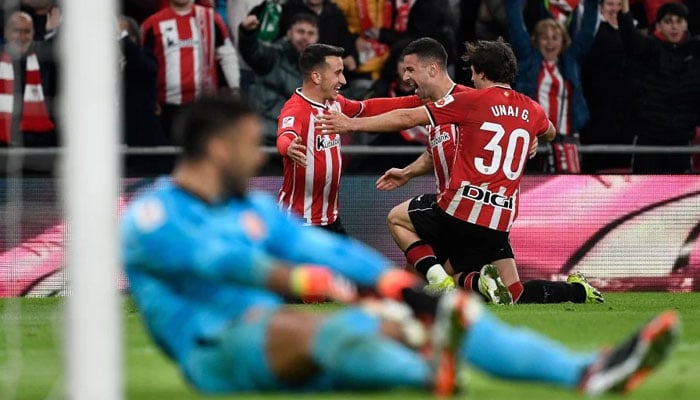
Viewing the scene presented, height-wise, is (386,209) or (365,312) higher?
(365,312)

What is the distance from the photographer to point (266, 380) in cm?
600

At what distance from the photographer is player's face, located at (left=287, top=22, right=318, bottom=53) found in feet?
47.9

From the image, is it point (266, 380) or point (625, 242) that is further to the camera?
point (625, 242)

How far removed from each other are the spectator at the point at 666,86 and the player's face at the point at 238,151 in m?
9.76

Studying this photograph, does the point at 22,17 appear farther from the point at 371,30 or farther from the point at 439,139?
the point at 439,139

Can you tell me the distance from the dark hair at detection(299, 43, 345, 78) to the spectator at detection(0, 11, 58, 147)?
2288mm

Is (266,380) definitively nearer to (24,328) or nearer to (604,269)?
(24,328)

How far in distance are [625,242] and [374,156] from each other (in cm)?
270

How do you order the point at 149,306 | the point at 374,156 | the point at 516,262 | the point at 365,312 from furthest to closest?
the point at 374,156 < the point at 516,262 < the point at 149,306 < the point at 365,312

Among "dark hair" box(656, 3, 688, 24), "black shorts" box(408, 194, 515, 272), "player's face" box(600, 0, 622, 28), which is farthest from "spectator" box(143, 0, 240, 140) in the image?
"dark hair" box(656, 3, 688, 24)

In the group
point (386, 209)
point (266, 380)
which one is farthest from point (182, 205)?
point (386, 209)

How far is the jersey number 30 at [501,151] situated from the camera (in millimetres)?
12570

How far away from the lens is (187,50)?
46.9ft

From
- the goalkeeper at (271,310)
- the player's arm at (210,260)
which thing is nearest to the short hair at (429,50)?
the goalkeeper at (271,310)
